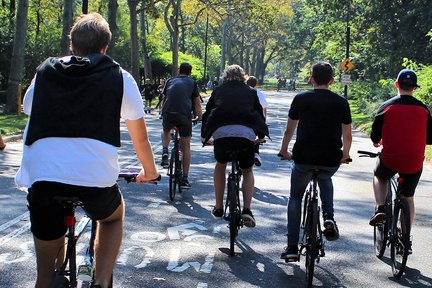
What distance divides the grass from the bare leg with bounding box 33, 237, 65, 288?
15.7 metres

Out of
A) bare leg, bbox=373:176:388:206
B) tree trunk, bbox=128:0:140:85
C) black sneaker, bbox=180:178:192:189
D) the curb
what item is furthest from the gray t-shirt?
tree trunk, bbox=128:0:140:85

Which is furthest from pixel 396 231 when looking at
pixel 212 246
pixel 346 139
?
pixel 212 246

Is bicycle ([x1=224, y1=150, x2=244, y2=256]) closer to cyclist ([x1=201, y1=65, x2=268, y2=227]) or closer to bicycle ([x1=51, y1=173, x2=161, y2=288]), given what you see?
cyclist ([x1=201, y1=65, x2=268, y2=227])

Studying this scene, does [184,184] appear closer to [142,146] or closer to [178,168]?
[178,168]

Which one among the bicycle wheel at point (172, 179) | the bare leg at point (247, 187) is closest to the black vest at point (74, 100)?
the bare leg at point (247, 187)

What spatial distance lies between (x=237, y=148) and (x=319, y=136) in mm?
1357

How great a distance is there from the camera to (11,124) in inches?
839

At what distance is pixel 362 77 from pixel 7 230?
39346 mm

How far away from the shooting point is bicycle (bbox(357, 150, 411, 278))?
592 cm

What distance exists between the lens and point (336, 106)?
5.67 meters

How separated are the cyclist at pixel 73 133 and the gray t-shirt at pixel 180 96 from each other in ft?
20.7

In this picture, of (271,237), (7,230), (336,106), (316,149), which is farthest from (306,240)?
(7,230)

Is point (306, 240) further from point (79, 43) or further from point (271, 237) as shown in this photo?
point (79, 43)

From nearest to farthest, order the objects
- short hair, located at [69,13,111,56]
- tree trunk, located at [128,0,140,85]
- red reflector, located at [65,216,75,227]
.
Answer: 1. red reflector, located at [65,216,75,227]
2. short hair, located at [69,13,111,56]
3. tree trunk, located at [128,0,140,85]
